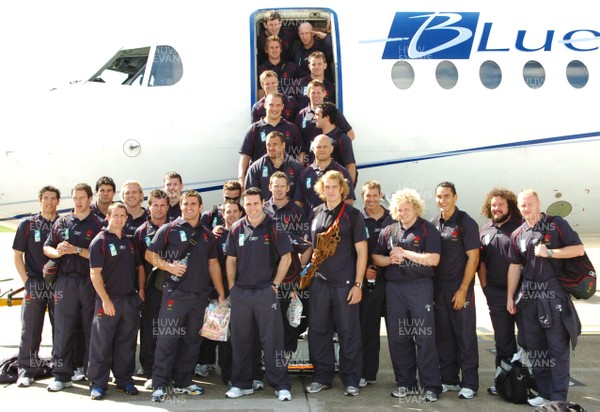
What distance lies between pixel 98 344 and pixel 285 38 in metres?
5.32

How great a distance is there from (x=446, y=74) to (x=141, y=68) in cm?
439

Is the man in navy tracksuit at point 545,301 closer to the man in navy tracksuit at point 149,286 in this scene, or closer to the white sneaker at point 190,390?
the white sneaker at point 190,390

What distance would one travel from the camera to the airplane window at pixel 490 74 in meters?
10.4

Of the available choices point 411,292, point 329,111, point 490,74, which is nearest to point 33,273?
point 329,111

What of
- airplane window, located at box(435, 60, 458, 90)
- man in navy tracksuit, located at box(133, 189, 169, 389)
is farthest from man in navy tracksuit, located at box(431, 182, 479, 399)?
man in navy tracksuit, located at box(133, 189, 169, 389)

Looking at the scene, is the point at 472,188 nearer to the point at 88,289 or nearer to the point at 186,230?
the point at 186,230

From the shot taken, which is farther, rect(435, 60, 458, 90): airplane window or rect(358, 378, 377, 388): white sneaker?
rect(435, 60, 458, 90): airplane window

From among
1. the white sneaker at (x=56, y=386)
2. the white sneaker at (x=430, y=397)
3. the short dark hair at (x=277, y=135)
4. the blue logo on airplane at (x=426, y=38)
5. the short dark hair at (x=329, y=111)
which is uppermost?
the blue logo on airplane at (x=426, y=38)

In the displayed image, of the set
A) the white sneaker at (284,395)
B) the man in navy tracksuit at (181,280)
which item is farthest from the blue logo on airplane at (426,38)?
the white sneaker at (284,395)

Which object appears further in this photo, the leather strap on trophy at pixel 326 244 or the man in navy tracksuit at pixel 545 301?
the leather strap on trophy at pixel 326 244

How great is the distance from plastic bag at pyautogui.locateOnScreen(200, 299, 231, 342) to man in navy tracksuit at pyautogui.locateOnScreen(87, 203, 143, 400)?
0.76m

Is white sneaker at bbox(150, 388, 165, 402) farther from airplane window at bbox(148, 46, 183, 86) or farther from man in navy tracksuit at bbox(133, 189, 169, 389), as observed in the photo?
airplane window at bbox(148, 46, 183, 86)

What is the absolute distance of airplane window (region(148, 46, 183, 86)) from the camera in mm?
10055

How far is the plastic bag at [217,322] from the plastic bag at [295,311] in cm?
70
